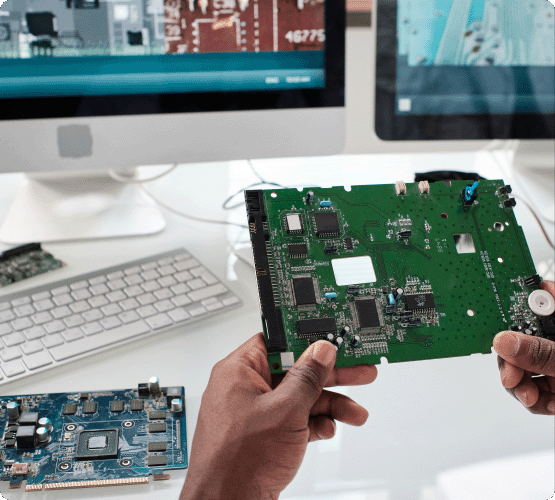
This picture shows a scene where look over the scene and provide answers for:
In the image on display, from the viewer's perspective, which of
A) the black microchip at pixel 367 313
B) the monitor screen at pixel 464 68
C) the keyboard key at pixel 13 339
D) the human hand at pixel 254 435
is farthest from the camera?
the monitor screen at pixel 464 68

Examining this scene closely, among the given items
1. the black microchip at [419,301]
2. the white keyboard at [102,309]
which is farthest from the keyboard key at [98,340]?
the black microchip at [419,301]

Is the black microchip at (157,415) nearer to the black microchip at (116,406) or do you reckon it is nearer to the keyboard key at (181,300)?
the black microchip at (116,406)

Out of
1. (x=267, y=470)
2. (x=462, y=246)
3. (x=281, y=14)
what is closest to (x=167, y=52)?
(x=281, y=14)

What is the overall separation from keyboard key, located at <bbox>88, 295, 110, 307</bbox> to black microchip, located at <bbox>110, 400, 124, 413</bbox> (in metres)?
0.23

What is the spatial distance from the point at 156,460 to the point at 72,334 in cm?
29

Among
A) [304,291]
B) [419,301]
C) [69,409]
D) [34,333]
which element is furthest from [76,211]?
[419,301]

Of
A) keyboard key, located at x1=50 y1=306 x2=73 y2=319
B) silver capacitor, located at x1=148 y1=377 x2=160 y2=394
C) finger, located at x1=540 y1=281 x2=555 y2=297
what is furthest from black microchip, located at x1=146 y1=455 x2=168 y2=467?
finger, located at x1=540 y1=281 x2=555 y2=297

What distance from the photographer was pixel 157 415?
0.74 m

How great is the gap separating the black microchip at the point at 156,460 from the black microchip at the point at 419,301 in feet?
1.25

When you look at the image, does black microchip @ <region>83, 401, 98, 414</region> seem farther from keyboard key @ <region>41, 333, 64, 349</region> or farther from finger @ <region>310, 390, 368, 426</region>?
finger @ <region>310, 390, 368, 426</region>

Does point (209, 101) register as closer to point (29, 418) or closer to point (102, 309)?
point (102, 309)

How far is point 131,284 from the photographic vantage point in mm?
994

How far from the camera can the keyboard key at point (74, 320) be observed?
35.1 inches

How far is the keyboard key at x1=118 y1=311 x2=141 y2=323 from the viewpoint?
0.92 meters
